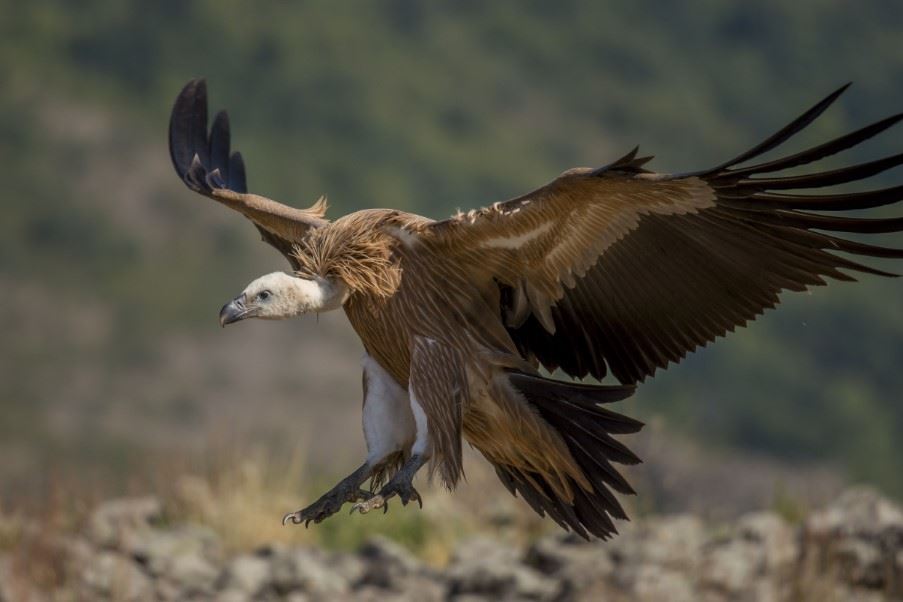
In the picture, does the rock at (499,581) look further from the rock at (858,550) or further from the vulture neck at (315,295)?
the vulture neck at (315,295)

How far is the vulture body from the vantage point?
625cm

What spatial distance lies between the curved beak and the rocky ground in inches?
104

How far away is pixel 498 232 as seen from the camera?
251 inches

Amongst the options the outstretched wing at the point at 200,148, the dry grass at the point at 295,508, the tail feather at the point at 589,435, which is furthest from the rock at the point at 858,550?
the outstretched wing at the point at 200,148

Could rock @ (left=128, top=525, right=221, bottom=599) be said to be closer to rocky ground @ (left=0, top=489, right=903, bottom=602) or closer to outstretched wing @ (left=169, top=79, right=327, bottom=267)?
rocky ground @ (left=0, top=489, right=903, bottom=602)

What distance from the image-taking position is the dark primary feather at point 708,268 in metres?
5.95

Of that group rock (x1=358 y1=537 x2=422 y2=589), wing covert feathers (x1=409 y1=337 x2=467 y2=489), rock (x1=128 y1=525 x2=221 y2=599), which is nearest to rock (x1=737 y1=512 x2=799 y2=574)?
rock (x1=358 y1=537 x2=422 y2=589)

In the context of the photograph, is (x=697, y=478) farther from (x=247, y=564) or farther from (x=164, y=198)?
(x=164, y=198)

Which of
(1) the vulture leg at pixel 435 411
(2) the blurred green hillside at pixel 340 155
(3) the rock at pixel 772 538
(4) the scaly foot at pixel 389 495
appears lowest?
(4) the scaly foot at pixel 389 495

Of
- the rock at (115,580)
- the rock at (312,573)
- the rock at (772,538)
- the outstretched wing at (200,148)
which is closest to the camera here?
the outstretched wing at (200,148)

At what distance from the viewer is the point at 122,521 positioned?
9.34 metres

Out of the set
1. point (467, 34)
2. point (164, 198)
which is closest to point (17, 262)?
point (164, 198)

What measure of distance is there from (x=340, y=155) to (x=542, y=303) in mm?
29504

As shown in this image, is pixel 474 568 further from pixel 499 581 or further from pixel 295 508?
pixel 295 508
